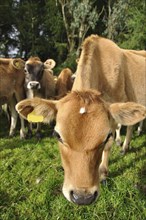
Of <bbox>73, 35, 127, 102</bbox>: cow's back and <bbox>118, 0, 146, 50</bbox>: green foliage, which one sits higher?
<bbox>73, 35, 127, 102</bbox>: cow's back

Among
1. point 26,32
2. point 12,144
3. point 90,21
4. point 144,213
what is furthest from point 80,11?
point 144,213

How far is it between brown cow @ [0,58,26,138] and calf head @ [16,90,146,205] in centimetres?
478

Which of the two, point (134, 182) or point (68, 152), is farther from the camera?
point (134, 182)

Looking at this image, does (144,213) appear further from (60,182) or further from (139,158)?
(139,158)

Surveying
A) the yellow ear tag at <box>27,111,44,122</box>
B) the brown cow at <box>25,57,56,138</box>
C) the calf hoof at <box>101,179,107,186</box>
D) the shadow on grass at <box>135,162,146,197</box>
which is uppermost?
the yellow ear tag at <box>27,111,44,122</box>

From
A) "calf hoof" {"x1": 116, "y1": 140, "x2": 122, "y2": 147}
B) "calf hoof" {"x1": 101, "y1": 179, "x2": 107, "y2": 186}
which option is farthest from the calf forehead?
"calf hoof" {"x1": 116, "y1": 140, "x2": 122, "y2": 147}

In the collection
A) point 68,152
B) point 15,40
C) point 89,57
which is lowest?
point 15,40

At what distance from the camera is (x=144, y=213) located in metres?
4.38

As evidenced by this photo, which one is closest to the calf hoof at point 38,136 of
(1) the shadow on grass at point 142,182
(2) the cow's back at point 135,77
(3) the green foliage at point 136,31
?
(2) the cow's back at point 135,77

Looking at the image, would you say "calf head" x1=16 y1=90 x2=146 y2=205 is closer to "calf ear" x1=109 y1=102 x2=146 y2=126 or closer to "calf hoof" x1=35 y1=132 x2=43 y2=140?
"calf ear" x1=109 y1=102 x2=146 y2=126

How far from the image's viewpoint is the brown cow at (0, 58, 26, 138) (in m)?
8.19

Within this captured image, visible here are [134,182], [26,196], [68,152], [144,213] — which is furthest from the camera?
[134,182]

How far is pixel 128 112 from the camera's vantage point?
355cm

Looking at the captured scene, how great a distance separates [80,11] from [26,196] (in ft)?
66.0
